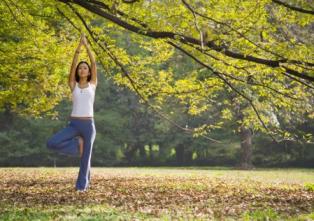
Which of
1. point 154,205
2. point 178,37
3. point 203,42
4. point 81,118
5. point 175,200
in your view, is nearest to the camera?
point 154,205

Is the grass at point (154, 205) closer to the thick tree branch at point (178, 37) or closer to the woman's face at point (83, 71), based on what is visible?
the woman's face at point (83, 71)

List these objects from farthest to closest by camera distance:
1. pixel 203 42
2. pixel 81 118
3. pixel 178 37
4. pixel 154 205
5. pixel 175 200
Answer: pixel 81 118 < pixel 175 200 < pixel 178 37 < pixel 203 42 < pixel 154 205

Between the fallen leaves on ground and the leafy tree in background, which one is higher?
the leafy tree in background

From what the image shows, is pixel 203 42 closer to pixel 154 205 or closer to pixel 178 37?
pixel 178 37

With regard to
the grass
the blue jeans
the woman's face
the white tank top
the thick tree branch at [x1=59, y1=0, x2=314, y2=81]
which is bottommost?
the grass

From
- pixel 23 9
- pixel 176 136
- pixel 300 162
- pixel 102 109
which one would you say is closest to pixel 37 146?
pixel 102 109

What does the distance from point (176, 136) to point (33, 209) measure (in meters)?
36.8

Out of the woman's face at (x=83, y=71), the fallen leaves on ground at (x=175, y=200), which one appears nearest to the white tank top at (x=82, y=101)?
the woman's face at (x=83, y=71)

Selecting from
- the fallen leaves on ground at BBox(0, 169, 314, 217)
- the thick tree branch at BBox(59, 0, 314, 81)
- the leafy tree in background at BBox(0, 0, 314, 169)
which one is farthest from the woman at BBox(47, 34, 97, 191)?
the leafy tree in background at BBox(0, 0, 314, 169)

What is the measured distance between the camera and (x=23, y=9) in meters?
12.6

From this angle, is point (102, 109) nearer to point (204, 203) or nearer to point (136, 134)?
point (136, 134)

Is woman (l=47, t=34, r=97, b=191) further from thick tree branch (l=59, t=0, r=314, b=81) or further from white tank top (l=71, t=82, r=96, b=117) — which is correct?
thick tree branch (l=59, t=0, r=314, b=81)

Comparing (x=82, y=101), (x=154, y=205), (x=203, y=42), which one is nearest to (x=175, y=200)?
(x=154, y=205)

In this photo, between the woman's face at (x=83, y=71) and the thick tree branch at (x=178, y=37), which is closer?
the thick tree branch at (x=178, y=37)
